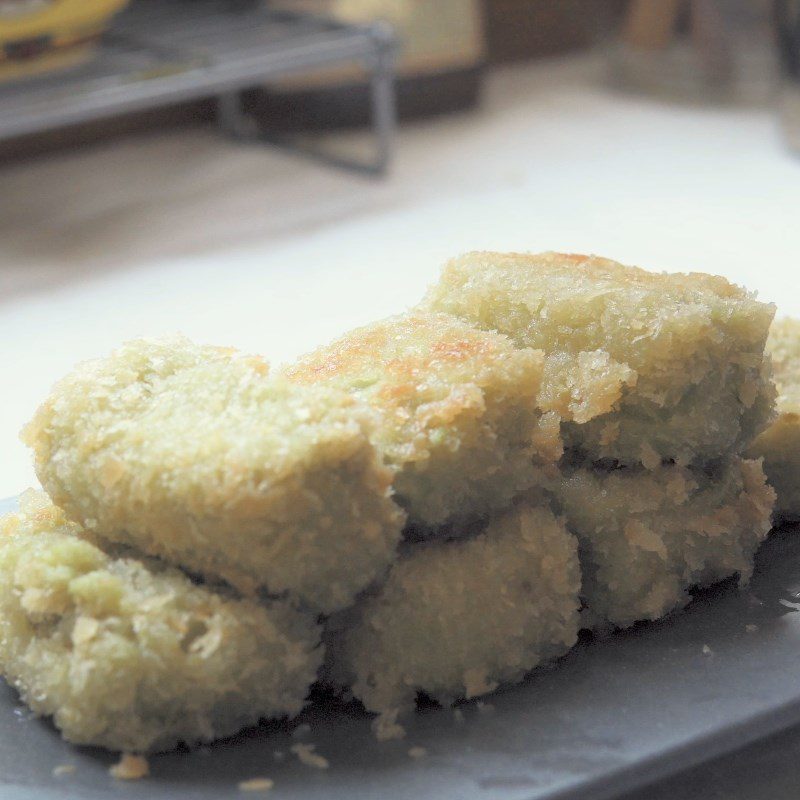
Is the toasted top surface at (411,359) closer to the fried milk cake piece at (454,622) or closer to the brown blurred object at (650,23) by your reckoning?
the fried milk cake piece at (454,622)

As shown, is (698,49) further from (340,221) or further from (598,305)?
(598,305)

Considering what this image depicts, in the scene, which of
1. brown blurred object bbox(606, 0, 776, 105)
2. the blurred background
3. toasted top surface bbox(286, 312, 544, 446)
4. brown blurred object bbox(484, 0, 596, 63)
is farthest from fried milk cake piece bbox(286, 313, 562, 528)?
brown blurred object bbox(484, 0, 596, 63)

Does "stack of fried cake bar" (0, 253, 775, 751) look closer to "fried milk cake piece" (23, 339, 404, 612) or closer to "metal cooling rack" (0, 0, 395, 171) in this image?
"fried milk cake piece" (23, 339, 404, 612)

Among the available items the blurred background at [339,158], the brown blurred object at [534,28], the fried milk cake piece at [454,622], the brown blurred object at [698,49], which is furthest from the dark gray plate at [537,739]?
the brown blurred object at [534,28]

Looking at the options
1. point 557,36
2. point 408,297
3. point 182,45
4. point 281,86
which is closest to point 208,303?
point 408,297

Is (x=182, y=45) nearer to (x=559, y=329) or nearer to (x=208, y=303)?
(x=208, y=303)
